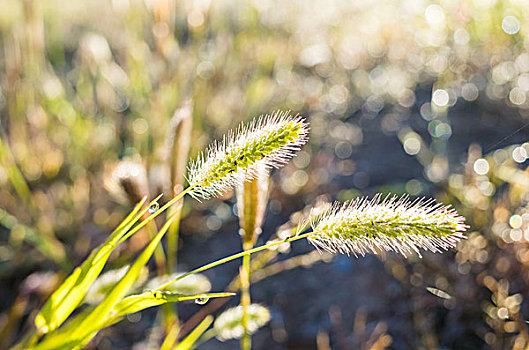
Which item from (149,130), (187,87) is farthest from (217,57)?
(149,130)

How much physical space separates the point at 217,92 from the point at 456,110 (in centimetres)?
120

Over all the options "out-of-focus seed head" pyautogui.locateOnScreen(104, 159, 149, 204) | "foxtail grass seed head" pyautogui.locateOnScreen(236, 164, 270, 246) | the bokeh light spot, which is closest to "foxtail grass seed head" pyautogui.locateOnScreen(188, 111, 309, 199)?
"foxtail grass seed head" pyautogui.locateOnScreen(236, 164, 270, 246)

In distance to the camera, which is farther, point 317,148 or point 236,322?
point 317,148

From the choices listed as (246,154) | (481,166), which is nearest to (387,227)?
(246,154)

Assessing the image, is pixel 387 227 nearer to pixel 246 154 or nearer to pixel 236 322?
pixel 246 154

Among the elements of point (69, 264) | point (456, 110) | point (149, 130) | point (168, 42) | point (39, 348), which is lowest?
point (456, 110)

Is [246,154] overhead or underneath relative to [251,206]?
overhead

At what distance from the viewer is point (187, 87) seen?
2.18 metres

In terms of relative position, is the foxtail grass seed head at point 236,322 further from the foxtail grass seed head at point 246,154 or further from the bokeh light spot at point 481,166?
the bokeh light spot at point 481,166

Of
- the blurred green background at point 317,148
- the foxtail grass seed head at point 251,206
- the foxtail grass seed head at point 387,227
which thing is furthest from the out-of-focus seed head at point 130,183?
the foxtail grass seed head at point 387,227

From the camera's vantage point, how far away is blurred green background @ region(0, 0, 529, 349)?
1.53 m

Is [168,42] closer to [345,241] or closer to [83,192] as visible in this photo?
[83,192]

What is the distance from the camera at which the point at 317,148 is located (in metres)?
2.45

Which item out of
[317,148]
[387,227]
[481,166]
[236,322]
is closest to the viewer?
[387,227]
